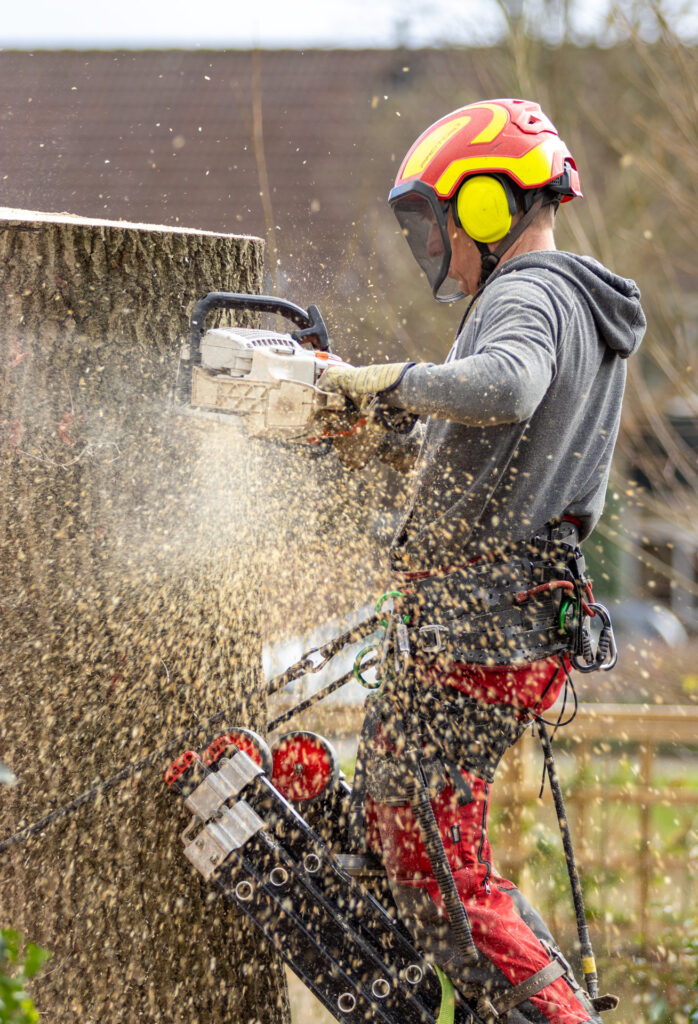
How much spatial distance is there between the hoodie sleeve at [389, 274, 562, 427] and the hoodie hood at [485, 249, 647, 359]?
11 cm

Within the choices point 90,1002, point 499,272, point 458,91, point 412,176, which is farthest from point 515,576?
point 458,91

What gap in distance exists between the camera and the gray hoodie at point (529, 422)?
6.11 feet

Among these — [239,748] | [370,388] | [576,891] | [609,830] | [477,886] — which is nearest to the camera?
[370,388]

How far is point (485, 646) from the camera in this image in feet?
6.77

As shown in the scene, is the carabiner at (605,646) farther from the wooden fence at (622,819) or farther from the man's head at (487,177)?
the wooden fence at (622,819)

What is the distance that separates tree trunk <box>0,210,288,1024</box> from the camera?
2.23 metres

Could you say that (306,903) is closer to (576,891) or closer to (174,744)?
(174,744)

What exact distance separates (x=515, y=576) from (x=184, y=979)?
1283mm

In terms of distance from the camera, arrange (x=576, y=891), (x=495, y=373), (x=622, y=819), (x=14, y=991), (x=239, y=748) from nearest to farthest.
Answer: (x=14, y=991) → (x=495, y=373) → (x=239, y=748) → (x=576, y=891) → (x=622, y=819)

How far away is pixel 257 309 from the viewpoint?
2.21 metres

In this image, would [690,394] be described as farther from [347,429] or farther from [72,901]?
[72,901]

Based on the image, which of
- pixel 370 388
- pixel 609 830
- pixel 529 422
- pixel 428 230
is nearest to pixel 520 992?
pixel 529 422

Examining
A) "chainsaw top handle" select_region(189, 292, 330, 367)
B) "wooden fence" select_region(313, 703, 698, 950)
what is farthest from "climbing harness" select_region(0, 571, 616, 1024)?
"wooden fence" select_region(313, 703, 698, 950)

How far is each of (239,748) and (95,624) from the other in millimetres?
465
